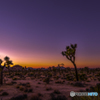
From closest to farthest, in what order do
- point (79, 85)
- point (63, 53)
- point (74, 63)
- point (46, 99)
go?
point (46, 99) → point (79, 85) → point (74, 63) → point (63, 53)

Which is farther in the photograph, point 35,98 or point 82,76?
point 82,76

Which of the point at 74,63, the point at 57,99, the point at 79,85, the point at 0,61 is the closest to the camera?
the point at 57,99

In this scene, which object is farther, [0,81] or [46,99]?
[0,81]

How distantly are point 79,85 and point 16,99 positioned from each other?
33.3 ft

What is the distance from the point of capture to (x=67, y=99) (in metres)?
8.41

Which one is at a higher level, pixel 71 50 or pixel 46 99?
pixel 71 50

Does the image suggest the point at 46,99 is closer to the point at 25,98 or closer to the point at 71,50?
the point at 25,98

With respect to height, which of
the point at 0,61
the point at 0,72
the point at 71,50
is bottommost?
the point at 0,72

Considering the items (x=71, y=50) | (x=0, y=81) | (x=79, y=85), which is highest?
(x=71, y=50)

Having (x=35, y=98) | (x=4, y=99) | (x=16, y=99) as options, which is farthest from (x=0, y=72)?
(x=35, y=98)

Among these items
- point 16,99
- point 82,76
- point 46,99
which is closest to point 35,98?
point 46,99

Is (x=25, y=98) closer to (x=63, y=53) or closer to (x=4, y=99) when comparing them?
(x=4, y=99)

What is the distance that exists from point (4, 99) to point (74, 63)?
1385 centimetres

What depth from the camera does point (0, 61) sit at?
16.2 meters
